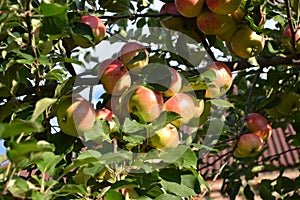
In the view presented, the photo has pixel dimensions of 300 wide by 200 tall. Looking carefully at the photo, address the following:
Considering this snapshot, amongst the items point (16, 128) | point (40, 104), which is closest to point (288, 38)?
point (40, 104)

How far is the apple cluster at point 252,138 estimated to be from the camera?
6.81 ft

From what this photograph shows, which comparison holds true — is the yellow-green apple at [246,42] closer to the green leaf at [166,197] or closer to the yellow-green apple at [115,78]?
the yellow-green apple at [115,78]

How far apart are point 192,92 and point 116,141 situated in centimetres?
33

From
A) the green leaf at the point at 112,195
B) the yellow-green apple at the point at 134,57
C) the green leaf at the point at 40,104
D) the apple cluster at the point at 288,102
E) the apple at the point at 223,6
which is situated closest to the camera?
the green leaf at the point at 40,104

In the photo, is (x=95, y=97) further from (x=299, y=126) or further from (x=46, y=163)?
(x=299, y=126)

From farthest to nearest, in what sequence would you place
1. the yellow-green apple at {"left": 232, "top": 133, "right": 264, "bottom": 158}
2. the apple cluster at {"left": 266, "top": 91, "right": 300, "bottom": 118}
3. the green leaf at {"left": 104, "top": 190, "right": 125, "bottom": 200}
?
the apple cluster at {"left": 266, "top": 91, "right": 300, "bottom": 118} → the yellow-green apple at {"left": 232, "top": 133, "right": 264, "bottom": 158} → the green leaf at {"left": 104, "top": 190, "right": 125, "bottom": 200}

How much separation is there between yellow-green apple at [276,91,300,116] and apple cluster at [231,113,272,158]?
0.17 meters

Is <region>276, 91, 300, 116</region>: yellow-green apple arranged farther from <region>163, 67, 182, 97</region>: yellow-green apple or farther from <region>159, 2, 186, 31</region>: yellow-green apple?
<region>163, 67, 182, 97</region>: yellow-green apple

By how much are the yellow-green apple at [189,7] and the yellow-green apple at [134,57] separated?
0.63 ft

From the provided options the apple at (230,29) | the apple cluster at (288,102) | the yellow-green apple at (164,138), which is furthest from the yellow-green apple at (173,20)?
the apple cluster at (288,102)

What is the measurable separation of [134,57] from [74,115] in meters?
0.25

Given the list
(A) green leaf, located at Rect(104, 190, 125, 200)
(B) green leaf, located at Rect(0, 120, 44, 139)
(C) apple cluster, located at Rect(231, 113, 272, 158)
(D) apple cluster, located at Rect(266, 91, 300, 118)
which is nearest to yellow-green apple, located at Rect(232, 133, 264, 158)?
(C) apple cluster, located at Rect(231, 113, 272, 158)

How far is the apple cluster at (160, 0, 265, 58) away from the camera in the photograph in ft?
5.03

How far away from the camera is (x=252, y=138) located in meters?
2.08
